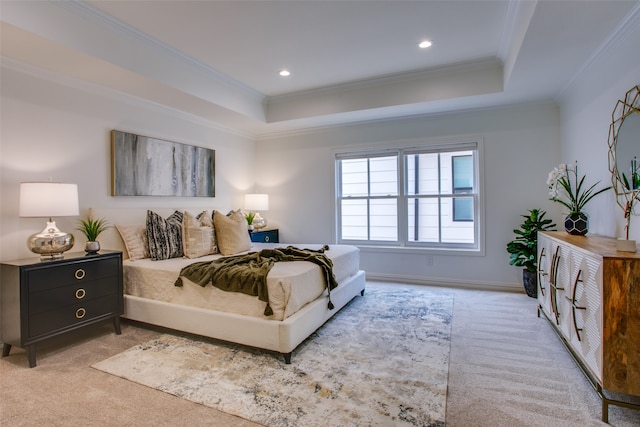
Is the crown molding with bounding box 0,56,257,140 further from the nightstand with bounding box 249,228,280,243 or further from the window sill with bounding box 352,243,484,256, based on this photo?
the window sill with bounding box 352,243,484,256

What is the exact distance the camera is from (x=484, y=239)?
4516 millimetres

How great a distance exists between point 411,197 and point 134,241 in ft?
12.1

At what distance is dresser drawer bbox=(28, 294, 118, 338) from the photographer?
2.46 metres

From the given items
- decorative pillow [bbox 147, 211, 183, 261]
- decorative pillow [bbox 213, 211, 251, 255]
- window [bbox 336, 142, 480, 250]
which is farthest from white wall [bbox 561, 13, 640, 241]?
decorative pillow [bbox 147, 211, 183, 261]

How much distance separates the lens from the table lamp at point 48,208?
2.56 m

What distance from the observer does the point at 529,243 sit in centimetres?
396

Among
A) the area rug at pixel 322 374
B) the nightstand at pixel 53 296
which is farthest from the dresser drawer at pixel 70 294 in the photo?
the area rug at pixel 322 374

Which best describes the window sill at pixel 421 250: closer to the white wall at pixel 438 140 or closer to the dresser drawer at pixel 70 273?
the white wall at pixel 438 140

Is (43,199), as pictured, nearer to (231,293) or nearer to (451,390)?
(231,293)

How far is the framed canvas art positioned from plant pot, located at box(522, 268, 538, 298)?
4.35m

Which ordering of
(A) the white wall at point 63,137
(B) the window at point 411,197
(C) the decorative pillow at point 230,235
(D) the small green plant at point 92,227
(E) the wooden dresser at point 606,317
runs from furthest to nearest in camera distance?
1. (B) the window at point 411,197
2. (C) the decorative pillow at point 230,235
3. (D) the small green plant at point 92,227
4. (A) the white wall at point 63,137
5. (E) the wooden dresser at point 606,317

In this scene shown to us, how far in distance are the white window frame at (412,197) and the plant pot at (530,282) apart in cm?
60

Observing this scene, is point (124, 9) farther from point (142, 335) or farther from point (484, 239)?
point (484, 239)

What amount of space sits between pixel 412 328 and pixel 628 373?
1584 millimetres
